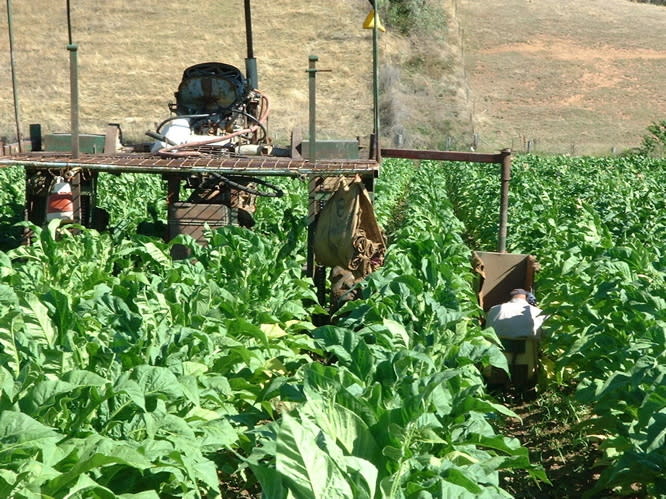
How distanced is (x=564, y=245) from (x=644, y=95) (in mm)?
58513

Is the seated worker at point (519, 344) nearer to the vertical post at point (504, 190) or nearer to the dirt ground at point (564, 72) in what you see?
the vertical post at point (504, 190)

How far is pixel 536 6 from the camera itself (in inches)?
3179

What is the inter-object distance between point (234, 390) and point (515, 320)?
3187 mm

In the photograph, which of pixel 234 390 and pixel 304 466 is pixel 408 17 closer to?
pixel 234 390

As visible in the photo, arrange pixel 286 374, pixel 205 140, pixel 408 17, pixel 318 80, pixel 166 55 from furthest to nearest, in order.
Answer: pixel 408 17 < pixel 166 55 < pixel 318 80 < pixel 205 140 < pixel 286 374

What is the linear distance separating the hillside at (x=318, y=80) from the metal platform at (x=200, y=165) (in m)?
30.7

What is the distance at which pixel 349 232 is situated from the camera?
357 inches

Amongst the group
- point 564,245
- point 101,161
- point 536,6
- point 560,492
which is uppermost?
point 536,6

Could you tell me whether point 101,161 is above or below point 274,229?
above

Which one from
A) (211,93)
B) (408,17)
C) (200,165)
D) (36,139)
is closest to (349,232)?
(200,165)

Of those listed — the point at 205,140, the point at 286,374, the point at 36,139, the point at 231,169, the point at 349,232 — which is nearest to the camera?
the point at 286,374

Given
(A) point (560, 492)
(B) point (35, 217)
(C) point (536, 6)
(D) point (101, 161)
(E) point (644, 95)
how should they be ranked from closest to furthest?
1. (A) point (560, 492)
2. (D) point (101, 161)
3. (B) point (35, 217)
4. (E) point (644, 95)
5. (C) point (536, 6)

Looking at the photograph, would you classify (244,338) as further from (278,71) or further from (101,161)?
(278,71)

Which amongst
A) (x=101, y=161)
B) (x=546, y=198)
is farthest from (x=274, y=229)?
(x=546, y=198)
